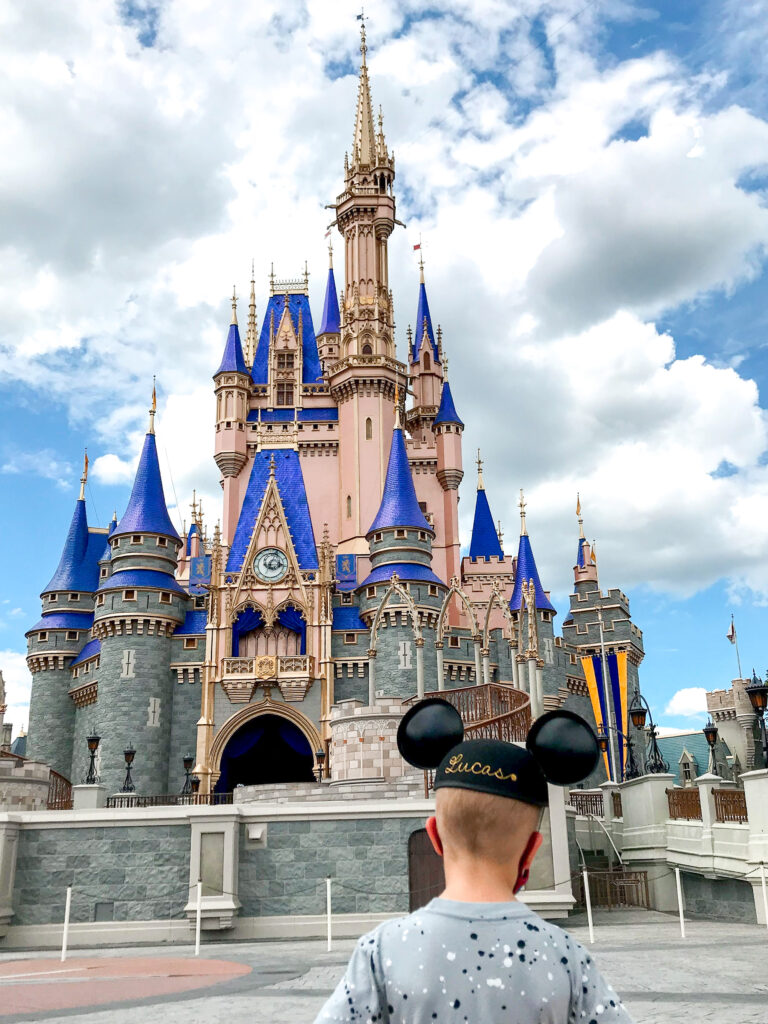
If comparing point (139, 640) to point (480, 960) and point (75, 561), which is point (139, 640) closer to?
point (75, 561)

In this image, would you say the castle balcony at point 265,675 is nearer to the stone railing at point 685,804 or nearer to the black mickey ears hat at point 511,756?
the stone railing at point 685,804

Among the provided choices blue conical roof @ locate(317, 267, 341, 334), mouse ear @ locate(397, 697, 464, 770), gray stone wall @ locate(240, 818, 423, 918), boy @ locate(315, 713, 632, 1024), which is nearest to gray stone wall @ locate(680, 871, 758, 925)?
gray stone wall @ locate(240, 818, 423, 918)

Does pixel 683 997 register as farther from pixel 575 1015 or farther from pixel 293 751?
pixel 293 751

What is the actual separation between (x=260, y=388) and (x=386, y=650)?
16946mm

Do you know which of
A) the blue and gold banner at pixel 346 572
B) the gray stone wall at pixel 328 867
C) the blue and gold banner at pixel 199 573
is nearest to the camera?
the gray stone wall at pixel 328 867

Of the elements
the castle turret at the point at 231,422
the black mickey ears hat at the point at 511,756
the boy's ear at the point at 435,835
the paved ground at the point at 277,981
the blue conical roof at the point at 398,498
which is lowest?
Answer: the paved ground at the point at 277,981

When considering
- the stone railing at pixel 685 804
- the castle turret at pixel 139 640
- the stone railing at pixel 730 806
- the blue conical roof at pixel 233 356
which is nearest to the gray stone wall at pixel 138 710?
the castle turret at pixel 139 640

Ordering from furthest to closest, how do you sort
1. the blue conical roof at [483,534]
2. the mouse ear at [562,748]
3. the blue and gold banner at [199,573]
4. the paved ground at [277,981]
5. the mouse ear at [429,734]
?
the blue conical roof at [483,534] < the blue and gold banner at [199,573] < the paved ground at [277,981] < the mouse ear at [429,734] < the mouse ear at [562,748]

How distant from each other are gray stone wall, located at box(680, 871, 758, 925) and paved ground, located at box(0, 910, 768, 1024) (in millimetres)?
1557

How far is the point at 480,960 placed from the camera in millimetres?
2217

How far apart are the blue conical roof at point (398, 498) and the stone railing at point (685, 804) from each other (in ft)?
63.7

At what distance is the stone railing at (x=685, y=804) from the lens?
62.4 ft

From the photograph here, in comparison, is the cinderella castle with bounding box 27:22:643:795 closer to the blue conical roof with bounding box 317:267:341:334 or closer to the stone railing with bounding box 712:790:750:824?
the blue conical roof with bounding box 317:267:341:334

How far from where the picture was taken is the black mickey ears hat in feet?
7.98
